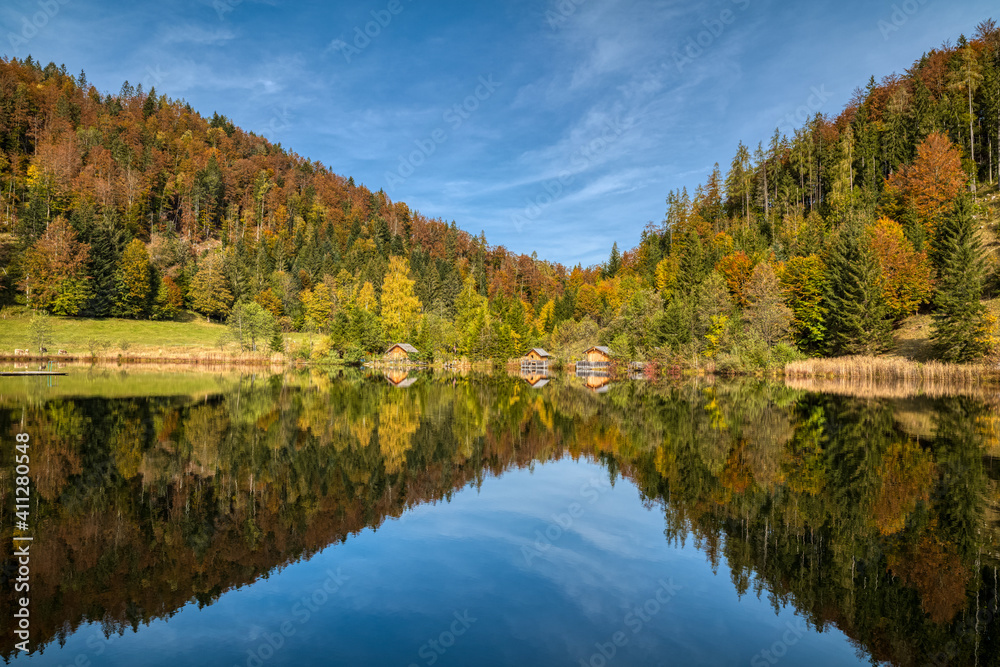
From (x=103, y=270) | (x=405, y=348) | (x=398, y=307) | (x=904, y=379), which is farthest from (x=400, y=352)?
(x=904, y=379)

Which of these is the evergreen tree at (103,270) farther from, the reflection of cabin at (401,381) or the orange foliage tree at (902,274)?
the orange foliage tree at (902,274)

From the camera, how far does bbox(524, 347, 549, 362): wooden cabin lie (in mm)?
75312

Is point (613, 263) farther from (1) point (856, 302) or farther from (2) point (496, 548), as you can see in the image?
(2) point (496, 548)

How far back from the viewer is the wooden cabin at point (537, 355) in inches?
2965

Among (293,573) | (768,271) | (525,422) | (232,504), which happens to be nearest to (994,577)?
(293,573)

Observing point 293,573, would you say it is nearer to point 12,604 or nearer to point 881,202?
point 12,604

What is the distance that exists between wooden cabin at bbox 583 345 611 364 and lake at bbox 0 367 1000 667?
5153 centimetres

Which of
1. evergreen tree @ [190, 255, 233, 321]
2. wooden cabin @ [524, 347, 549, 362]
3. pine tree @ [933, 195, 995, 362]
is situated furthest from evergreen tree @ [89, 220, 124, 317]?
pine tree @ [933, 195, 995, 362]

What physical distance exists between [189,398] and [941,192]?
78874mm

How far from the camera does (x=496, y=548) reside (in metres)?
8.37

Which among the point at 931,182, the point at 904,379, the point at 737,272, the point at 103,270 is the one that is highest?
the point at 931,182

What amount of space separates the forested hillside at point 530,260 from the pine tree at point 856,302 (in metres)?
0.19

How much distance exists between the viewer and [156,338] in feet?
211

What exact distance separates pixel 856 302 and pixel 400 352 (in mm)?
53169
